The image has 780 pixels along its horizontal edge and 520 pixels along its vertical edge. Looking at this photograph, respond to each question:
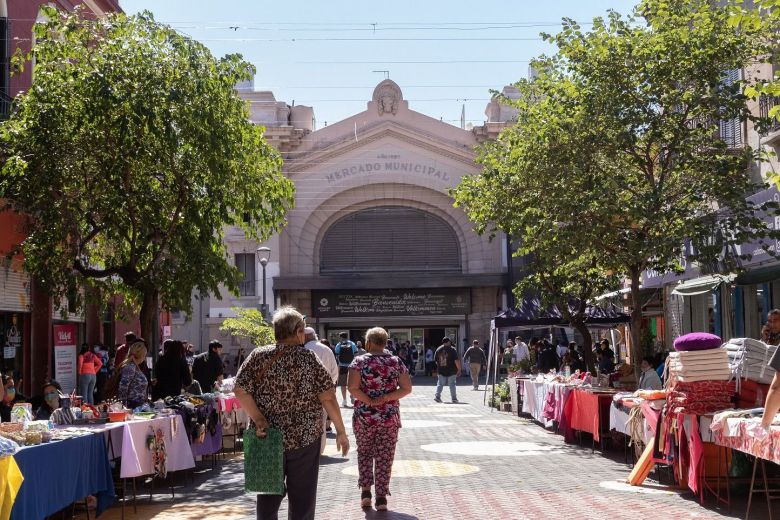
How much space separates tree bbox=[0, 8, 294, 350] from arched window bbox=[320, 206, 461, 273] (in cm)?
3027

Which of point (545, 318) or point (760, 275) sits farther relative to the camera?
point (545, 318)

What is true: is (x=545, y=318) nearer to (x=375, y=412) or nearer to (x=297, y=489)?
(x=375, y=412)

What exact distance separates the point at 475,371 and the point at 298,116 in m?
19.9

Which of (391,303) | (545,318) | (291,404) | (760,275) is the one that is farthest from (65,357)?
(391,303)

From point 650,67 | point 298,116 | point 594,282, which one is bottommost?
point 594,282

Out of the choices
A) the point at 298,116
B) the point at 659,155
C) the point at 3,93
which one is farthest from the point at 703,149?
the point at 298,116

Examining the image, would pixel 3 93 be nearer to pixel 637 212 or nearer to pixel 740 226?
pixel 637 212

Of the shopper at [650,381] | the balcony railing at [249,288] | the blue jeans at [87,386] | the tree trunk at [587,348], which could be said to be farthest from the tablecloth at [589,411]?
the balcony railing at [249,288]

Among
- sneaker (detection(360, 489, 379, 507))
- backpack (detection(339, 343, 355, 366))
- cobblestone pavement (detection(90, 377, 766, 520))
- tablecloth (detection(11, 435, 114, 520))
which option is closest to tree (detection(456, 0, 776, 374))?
cobblestone pavement (detection(90, 377, 766, 520))

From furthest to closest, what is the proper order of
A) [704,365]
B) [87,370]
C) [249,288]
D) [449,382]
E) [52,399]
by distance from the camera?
[249,288], [449,382], [87,370], [52,399], [704,365]

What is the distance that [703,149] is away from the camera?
58.2 feet

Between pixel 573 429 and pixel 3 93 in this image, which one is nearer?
pixel 573 429

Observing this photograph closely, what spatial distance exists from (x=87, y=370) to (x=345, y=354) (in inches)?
240

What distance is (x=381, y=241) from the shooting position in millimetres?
47688
